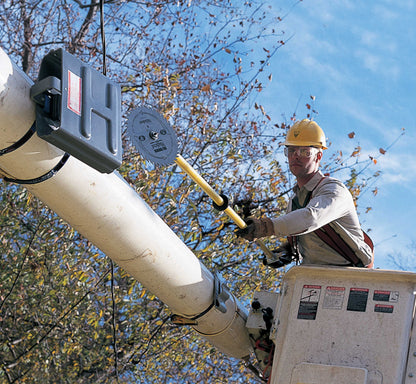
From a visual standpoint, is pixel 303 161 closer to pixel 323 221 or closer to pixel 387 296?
pixel 323 221

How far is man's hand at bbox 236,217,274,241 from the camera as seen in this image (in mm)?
4422

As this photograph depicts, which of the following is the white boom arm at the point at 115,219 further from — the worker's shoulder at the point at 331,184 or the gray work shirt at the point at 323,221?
the worker's shoulder at the point at 331,184

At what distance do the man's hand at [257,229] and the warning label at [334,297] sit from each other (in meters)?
0.49

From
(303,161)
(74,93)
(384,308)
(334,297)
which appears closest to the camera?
(74,93)

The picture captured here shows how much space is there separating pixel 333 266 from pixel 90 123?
189cm

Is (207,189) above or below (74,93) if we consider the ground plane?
below

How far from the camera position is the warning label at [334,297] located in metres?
4.27

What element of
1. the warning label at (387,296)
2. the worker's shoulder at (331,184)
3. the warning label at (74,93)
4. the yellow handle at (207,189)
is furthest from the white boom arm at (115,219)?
the warning label at (387,296)

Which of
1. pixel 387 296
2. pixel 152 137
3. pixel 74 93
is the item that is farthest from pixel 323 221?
pixel 74 93

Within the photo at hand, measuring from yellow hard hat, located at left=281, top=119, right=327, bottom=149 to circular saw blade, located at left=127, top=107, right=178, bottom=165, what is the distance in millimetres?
1338

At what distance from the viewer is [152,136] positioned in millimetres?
3848

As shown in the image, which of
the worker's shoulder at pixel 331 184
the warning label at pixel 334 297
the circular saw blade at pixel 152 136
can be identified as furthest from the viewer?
the worker's shoulder at pixel 331 184

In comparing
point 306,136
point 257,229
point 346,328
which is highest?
point 306,136

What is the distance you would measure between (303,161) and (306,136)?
0.19 metres
